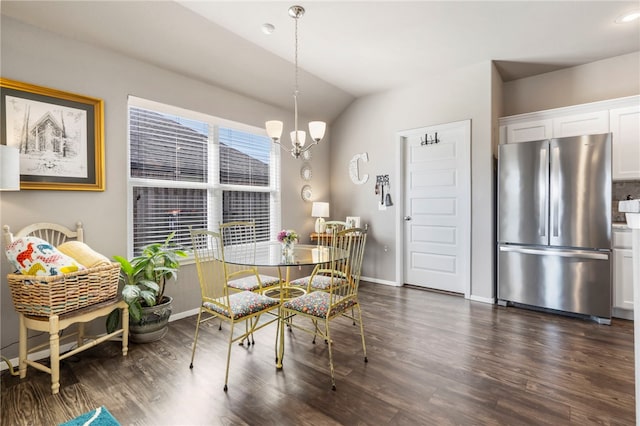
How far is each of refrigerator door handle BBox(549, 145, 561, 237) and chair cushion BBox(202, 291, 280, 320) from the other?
119 inches

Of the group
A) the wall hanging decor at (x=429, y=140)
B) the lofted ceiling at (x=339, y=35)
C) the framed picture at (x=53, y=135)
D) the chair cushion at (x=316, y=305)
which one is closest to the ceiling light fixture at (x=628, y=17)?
the lofted ceiling at (x=339, y=35)

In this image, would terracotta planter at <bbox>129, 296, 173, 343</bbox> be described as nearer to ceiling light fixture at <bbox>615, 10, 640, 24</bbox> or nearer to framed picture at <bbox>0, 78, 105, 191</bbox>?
framed picture at <bbox>0, 78, 105, 191</bbox>

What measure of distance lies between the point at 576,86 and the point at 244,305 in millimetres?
4605

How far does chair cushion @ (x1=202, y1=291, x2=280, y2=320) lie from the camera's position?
6.93ft

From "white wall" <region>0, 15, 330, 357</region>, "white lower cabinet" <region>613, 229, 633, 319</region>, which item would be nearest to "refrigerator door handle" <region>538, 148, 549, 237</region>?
"white lower cabinet" <region>613, 229, 633, 319</region>

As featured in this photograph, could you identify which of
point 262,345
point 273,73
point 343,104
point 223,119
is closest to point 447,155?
point 343,104

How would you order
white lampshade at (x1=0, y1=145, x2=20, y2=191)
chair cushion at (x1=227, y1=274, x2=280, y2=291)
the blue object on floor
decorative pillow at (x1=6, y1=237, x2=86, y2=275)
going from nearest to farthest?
the blue object on floor → white lampshade at (x1=0, y1=145, x2=20, y2=191) → decorative pillow at (x1=6, y1=237, x2=86, y2=275) → chair cushion at (x1=227, y1=274, x2=280, y2=291)

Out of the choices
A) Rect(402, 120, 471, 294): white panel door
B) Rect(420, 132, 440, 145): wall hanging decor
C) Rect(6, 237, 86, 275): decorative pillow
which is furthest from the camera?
Rect(420, 132, 440, 145): wall hanging decor

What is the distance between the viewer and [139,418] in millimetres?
1730

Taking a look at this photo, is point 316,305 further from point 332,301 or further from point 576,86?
point 576,86

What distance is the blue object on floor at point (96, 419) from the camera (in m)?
1.63

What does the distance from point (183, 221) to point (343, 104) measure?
305 centimetres

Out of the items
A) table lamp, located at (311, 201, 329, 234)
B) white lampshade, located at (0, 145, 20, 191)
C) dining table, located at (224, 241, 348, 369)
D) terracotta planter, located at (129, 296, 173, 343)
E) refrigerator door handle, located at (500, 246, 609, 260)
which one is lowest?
terracotta planter, located at (129, 296, 173, 343)

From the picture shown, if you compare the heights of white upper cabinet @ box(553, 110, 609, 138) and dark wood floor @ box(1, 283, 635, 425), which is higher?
white upper cabinet @ box(553, 110, 609, 138)
